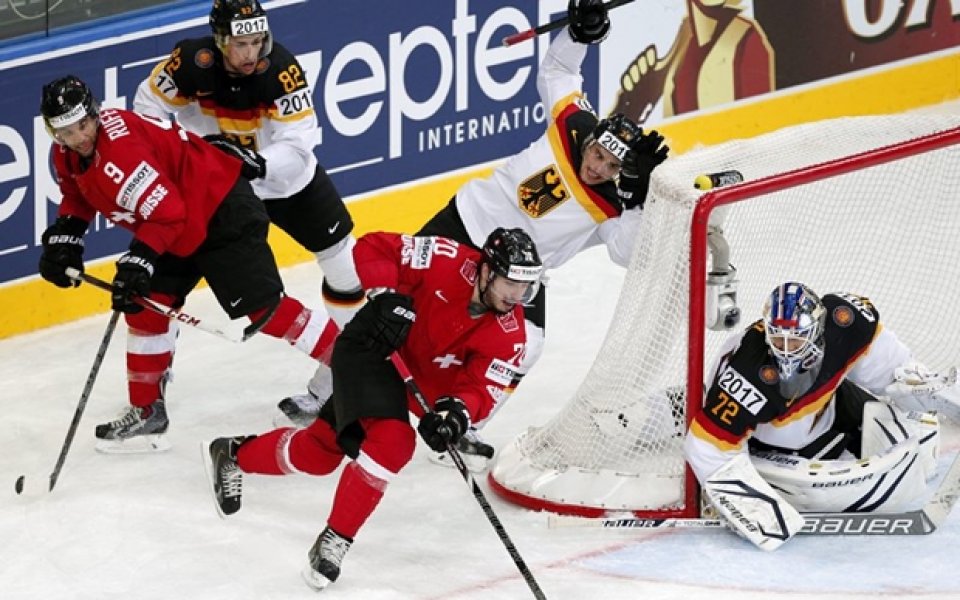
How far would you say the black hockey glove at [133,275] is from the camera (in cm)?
532

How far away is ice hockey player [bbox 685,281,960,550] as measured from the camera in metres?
5.05

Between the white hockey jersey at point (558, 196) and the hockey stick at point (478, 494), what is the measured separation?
0.79m

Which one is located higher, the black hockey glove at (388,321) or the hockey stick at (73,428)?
the black hockey glove at (388,321)

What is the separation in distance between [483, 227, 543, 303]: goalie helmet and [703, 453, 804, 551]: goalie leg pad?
0.67 m

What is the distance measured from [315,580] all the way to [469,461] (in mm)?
868

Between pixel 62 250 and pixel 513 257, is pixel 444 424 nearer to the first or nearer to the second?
pixel 513 257

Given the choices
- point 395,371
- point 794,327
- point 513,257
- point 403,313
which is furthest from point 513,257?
point 794,327

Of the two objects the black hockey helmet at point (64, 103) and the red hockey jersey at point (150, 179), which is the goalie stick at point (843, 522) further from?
the black hockey helmet at point (64, 103)

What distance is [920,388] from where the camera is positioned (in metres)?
5.31

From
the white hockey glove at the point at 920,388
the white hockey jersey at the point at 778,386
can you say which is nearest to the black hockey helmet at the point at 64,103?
the white hockey jersey at the point at 778,386

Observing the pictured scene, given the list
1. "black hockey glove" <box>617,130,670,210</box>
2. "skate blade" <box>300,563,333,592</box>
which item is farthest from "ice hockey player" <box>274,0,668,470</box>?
"skate blade" <box>300,563,333,592</box>

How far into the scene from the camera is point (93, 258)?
6.68m

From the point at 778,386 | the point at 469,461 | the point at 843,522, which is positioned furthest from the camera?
the point at 469,461

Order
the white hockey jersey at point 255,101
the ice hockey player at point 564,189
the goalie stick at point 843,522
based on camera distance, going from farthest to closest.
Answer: the white hockey jersey at point 255,101, the ice hockey player at point 564,189, the goalie stick at point 843,522
